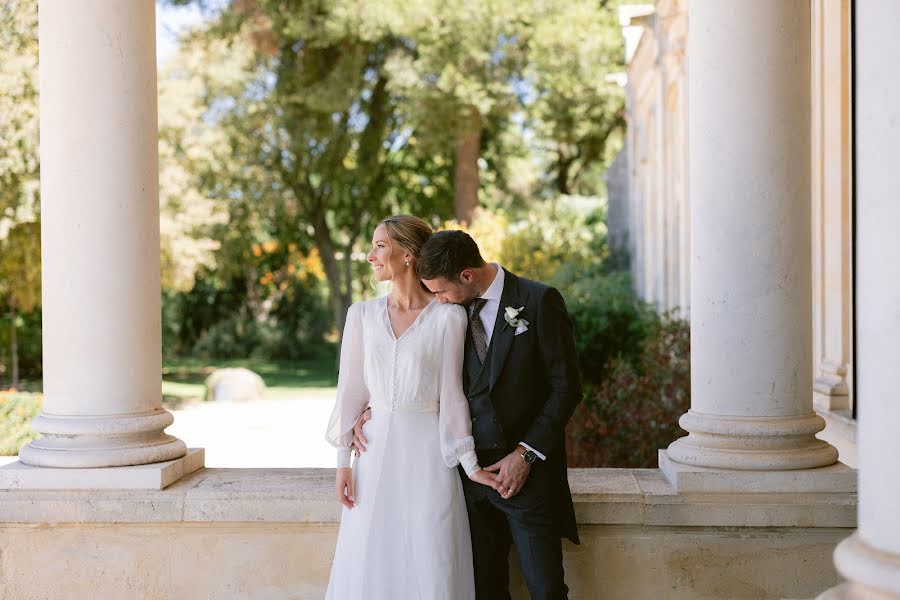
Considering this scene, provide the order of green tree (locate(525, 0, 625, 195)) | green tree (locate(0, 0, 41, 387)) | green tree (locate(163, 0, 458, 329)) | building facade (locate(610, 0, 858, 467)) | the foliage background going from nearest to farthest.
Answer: building facade (locate(610, 0, 858, 467)) < green tree (locate(0, 0, 41, 387)) < the foliage background < green tree (locate(525, 0, 625, 195)) < green tree (locate(163, 0, 458, 329))

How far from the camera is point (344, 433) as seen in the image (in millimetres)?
4703

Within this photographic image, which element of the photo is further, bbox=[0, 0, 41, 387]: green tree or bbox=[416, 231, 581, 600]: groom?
bbox=[0, 0, 41, 387]: green tree

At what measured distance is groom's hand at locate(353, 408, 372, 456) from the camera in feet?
15.4

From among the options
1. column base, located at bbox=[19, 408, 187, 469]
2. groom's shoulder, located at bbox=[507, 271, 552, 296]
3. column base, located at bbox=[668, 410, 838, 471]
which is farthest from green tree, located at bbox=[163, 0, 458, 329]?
groom's shoulder, located at bbox=[507, 271, 552, 296]

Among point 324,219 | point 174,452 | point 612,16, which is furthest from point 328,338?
point 174,452

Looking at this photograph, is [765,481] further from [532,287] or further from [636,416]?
[636,416]

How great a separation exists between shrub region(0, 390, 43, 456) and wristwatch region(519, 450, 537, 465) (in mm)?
11281

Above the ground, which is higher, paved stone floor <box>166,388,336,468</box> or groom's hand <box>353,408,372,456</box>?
groom's hand <box>353,408,372,456</box>

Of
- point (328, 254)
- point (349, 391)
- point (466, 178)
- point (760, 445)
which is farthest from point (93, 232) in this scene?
point (328, 254)

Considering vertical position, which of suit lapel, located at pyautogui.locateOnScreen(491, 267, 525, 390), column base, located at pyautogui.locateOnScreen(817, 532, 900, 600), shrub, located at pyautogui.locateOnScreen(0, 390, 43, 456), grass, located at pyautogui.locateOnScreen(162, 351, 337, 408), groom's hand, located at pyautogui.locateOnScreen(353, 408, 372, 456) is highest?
suit lapel, located at pyautogui.locateOnScreen(491, 267, 525, 390)

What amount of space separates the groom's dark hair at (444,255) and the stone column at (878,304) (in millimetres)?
1737

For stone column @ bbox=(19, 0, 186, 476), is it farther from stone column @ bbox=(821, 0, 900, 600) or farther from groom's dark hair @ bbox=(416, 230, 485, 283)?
Result: stone column @ bbox=(821, 0, 900, 600)

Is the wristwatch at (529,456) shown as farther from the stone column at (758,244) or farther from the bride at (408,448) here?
the stone column at (758,244)

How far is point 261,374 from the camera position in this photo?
36156 mm
